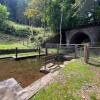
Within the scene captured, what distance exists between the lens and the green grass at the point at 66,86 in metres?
7.12

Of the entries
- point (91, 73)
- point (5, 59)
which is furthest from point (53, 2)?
point (91, 73)

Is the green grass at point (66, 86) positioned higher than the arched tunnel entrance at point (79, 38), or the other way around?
the arched tunnel entrance at point (79, 38)

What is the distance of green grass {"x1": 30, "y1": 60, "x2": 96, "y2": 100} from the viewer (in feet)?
23.4

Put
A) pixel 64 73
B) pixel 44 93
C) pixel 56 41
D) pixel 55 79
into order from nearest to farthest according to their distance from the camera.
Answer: pixel 44 93
pixel 55 79
pixel 64 73
pixel 56 41

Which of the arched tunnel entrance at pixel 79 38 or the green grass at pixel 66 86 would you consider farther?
the arched tunnel entrance at pixel 79 38

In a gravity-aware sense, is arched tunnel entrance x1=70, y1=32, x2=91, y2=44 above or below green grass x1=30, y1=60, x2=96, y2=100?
above

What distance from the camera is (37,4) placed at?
39.8 m

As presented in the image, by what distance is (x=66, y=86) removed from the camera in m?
8.16

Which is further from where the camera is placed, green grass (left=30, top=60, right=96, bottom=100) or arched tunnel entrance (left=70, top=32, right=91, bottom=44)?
arched tunnel entrance (left=70, top=32, right=91, bottom=44)

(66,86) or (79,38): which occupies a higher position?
(79,38)

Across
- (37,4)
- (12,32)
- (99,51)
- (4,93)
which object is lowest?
(4,93)

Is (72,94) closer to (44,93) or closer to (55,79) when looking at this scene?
(44,93)

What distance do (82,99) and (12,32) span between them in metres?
52.7

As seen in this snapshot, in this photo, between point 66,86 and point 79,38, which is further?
point 79,38
